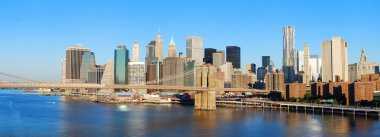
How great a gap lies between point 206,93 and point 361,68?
134227 mm

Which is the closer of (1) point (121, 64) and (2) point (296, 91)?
(2) point (296, 91)

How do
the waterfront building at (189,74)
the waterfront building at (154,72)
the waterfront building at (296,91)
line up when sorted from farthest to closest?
the waterfront building at (154,72) → the waterfront building at (189,74) → the waterfront building at (296,91)

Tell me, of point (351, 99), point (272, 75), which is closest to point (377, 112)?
point (351, 99)

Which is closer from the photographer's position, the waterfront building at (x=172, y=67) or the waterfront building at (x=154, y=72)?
the waterfront building at (x=172, y=67)

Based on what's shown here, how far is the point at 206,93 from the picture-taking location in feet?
230

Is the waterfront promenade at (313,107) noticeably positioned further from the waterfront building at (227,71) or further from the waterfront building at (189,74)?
the waterfront building at (227,71)

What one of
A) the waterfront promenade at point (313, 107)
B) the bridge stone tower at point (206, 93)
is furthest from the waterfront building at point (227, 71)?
the bridge stone tower at point (206, 93)

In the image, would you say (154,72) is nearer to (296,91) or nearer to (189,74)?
(189,74)

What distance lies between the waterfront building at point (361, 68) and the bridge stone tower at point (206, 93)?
5033 inches

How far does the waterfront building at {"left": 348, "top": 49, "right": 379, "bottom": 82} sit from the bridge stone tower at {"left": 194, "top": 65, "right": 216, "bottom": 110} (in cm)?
12783

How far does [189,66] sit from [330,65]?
5922cm

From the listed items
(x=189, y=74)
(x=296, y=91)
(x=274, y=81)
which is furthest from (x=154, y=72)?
(x=296, y=91)

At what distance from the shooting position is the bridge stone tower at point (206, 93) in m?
69.7

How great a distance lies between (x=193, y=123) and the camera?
46719 mm
